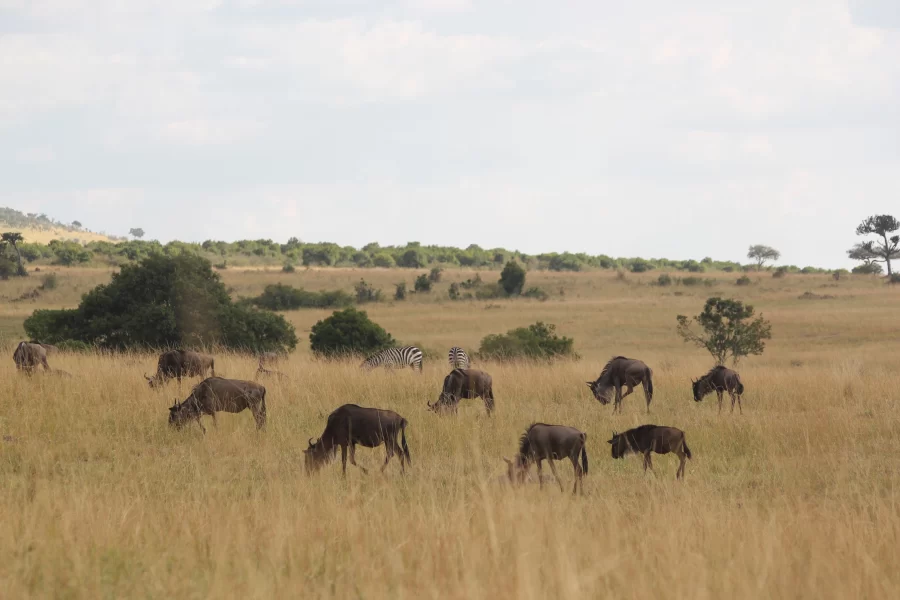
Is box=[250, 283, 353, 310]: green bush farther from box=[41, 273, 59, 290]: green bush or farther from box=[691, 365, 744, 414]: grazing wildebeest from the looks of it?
box=[691, 365, 744, 414]: grazing wildebeest

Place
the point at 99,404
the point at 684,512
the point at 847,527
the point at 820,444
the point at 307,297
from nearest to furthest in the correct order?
the point at 847,527 < the point at 684,512 < the point at 820,444 < the point at 99,404 < the point at 307,297

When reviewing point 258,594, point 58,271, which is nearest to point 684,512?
point 258,594

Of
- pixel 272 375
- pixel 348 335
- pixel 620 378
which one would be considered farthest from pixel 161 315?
pixel 620 378

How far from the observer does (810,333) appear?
4131cm

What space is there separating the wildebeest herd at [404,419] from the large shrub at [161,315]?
9.08 metres

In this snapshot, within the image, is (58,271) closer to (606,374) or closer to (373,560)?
(606,374)

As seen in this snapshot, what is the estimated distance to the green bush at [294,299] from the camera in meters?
54.3

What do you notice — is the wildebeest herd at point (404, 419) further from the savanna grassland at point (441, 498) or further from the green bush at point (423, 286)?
the green bush at point (423, 286)

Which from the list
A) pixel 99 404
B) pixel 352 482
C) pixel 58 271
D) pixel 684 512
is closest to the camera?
pixel 684 512

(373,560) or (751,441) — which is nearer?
(373,560)

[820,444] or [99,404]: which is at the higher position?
[99,404]

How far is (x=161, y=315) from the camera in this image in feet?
78.9

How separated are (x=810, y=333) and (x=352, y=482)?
37.3 meters

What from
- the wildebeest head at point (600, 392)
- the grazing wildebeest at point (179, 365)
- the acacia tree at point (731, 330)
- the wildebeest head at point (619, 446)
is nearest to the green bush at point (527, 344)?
the acacia tree at point (731, 330)
